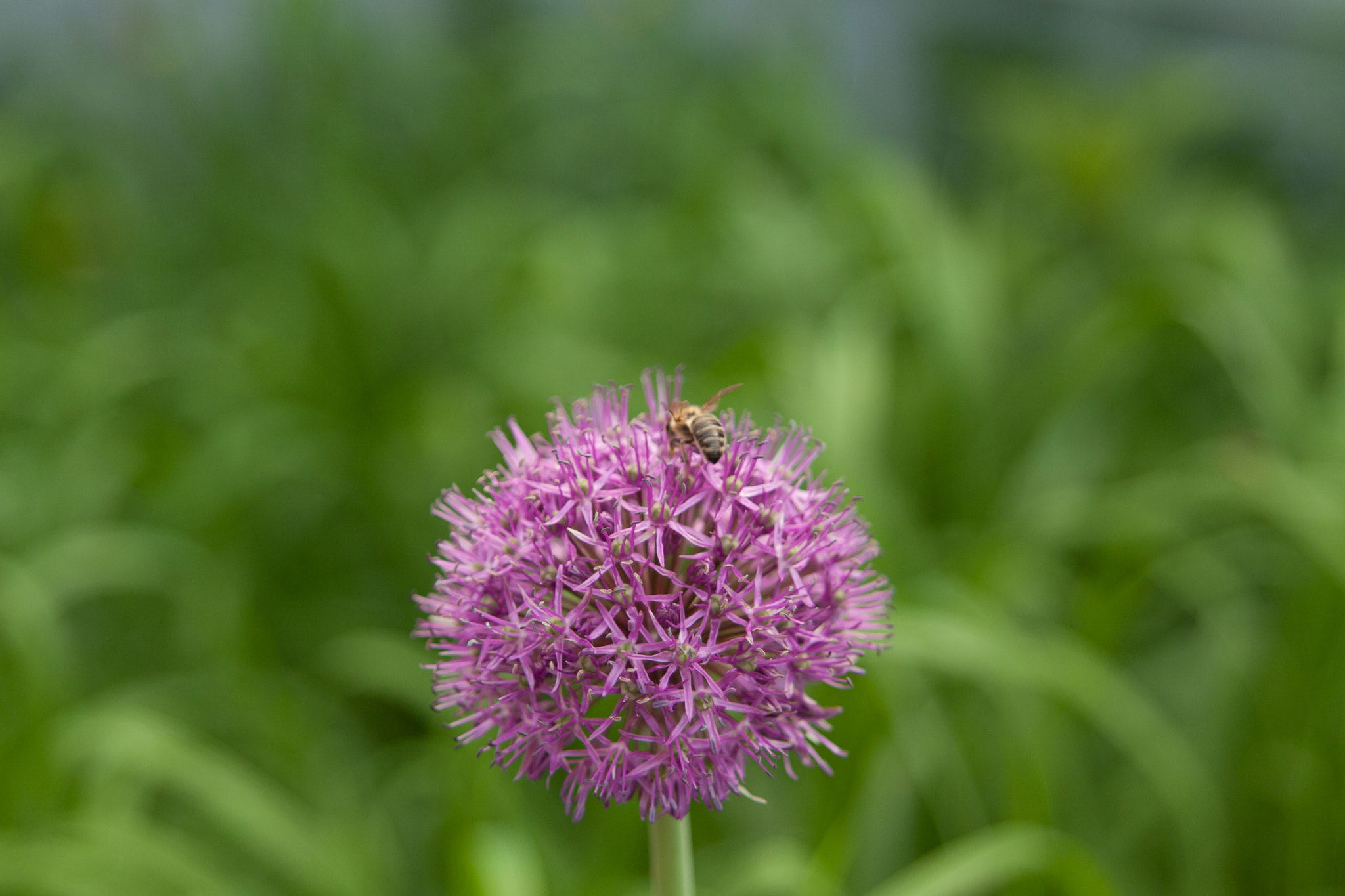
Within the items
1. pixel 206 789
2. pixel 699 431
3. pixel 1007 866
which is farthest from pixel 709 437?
pixel 206 789

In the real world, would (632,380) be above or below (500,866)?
above

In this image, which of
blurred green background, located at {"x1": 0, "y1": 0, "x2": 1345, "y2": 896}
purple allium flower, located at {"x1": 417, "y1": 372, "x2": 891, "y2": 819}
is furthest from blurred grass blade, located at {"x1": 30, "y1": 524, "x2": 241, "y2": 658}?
purple allium flower, located at {"x1": 417, "y1": 372, "x2": 891, "y2": 819}

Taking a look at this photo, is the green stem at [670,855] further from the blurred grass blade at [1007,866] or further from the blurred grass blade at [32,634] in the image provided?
the blurred grass blade at [32,634]

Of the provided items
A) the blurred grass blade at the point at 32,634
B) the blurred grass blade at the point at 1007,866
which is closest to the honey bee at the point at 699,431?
the blurred grass blade at the point at 1007,866

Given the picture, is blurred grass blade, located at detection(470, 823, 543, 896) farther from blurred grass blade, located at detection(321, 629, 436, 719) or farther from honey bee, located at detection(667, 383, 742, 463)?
blurred grass blade, located at detection(321, 629, 436, 719)

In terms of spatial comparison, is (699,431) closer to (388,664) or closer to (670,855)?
(670,855)
